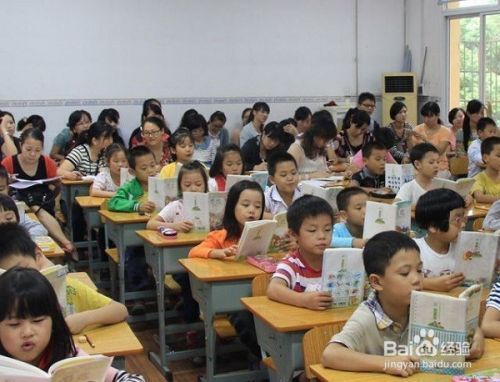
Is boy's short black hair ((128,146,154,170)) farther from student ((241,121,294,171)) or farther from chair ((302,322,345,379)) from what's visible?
chair ((302,322,345,379))

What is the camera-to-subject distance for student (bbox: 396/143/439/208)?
521 cm

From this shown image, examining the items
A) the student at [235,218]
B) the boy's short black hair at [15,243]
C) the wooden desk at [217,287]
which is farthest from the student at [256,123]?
the boy's short black hair at [15,243]

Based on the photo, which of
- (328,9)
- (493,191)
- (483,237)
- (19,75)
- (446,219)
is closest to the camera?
(483,237)

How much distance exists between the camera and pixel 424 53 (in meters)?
11.1

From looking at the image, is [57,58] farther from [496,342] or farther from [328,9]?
[496,342]

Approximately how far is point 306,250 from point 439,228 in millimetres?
652

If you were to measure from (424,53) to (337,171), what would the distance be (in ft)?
16.4

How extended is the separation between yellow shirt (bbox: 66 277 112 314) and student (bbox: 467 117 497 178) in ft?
15.1

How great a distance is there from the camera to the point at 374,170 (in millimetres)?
5926

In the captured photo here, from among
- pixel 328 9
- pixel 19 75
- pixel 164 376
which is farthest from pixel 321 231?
pixel 328 9

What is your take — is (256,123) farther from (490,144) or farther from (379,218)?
(379,218)

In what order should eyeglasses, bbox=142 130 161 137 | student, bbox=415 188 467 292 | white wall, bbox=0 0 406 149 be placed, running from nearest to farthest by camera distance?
student, bbox=415 188 467 292 < eyeglasses, bbox=142 130 161 137 < white wall, bbox=0 0 406 149

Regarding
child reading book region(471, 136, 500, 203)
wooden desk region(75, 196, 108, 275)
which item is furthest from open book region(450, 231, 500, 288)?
wooden desk region(75, 196, 108, 275)

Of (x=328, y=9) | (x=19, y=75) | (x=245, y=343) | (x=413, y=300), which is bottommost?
(x=245, y=343)
